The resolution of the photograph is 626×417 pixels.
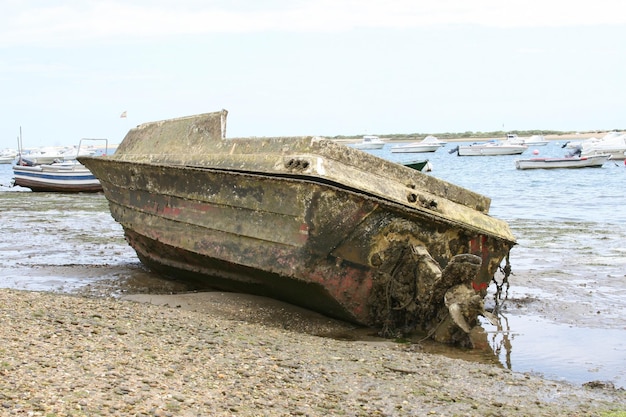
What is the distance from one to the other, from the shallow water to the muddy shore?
2.53 feet

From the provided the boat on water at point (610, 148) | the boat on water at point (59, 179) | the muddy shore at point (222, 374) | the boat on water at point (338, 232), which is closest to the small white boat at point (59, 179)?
the boat on water at point (59, 179)

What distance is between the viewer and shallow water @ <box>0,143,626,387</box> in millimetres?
6281

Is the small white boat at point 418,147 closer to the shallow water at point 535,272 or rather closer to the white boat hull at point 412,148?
the white boat hull at point 412,148

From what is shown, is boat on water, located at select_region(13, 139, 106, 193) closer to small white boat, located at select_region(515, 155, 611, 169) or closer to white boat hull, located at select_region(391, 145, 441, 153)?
small white boat, located at select_region(515, 155, 611, 169)

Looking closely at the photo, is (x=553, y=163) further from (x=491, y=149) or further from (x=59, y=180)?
(x=491, y=149)

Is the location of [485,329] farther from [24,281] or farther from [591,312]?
[24,281]

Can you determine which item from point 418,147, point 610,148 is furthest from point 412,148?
point 610,148

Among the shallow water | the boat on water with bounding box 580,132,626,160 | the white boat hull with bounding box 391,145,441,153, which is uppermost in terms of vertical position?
the boat on water with bounding box 580,132,626,160

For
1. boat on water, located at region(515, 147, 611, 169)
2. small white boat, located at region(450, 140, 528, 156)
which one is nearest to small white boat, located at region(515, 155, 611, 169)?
boat on water, located at region(515, 147, 611, 169)

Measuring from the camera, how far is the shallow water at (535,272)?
6.28m

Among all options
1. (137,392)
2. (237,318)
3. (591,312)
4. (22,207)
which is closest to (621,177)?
(22,207)

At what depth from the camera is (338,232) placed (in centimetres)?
Answer: 610

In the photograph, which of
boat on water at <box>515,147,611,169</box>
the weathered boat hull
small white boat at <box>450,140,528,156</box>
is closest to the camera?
the weathered boat hull

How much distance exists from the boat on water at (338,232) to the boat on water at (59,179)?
65.9 feet
